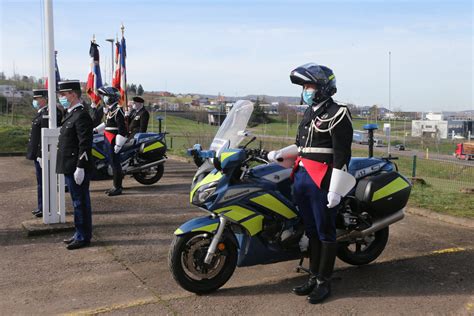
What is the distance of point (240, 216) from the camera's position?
4098 millimetres

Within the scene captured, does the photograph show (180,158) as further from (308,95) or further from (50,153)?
(308,95)

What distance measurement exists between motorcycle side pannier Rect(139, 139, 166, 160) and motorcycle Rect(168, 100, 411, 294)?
19.1 ft

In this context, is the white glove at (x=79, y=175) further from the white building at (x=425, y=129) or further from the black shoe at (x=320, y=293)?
the white building at (x=425, y=129)

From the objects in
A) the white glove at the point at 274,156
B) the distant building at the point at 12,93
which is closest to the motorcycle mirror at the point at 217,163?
the white glove at the point at 274,156

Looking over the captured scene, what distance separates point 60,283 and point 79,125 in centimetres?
194

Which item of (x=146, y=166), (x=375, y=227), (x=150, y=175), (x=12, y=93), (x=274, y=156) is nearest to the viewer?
(x=274, y=156)

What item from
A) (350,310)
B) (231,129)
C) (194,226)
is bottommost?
(350,310)

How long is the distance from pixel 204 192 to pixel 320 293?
4.31 feet

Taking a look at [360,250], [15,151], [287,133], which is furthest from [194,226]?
[287,133]

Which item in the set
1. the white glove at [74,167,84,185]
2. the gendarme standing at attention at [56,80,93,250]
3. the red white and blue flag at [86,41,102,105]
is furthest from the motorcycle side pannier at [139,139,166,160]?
the white glove at [74,167,84,185]

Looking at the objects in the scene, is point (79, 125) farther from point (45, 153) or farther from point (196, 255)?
point (196, 255)

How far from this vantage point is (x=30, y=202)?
26.4 feet

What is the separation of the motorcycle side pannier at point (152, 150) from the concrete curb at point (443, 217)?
205 inches

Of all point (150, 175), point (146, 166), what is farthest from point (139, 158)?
point (150, 175)
